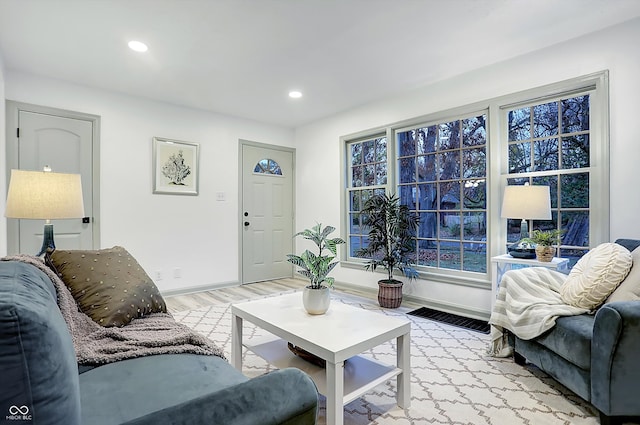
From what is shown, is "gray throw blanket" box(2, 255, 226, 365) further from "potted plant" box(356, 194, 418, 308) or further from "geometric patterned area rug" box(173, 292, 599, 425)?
"potted plant" box(356, 194, 418, 308)

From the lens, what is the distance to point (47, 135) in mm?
3391

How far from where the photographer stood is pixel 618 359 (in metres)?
1.50

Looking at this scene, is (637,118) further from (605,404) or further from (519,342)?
(605,404)

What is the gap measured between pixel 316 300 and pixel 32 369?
1.46 m

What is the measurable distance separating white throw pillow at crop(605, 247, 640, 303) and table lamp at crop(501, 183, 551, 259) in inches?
29.9

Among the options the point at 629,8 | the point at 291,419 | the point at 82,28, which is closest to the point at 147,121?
the point at 82,28

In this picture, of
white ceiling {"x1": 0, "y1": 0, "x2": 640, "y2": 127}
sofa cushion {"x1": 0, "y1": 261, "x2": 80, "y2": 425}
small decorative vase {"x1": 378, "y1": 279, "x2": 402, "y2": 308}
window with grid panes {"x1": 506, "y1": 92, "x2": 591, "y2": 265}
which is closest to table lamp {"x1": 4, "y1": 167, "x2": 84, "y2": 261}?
white ceiling {"x1": 0, "y1": 0, "x2": 640, "y2": 127}

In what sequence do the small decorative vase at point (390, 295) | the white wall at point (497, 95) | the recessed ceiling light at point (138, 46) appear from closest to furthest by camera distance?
the white wall at point (497, 95), the recessed ceiling light at point (138, 46), the small decorative vase at point (390, 295)

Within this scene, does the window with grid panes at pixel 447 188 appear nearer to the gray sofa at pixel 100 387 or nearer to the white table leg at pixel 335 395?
the white table leg at pixel 335 395

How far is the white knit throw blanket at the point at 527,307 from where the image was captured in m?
1.92

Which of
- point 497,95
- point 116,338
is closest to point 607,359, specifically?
point 116,338

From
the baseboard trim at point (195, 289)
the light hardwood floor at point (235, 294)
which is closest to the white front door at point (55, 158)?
the baseboard trim at point (195, 289)

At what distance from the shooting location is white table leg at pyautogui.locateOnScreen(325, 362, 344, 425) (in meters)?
1.45

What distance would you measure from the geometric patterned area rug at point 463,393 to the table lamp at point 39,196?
4.81 ft
